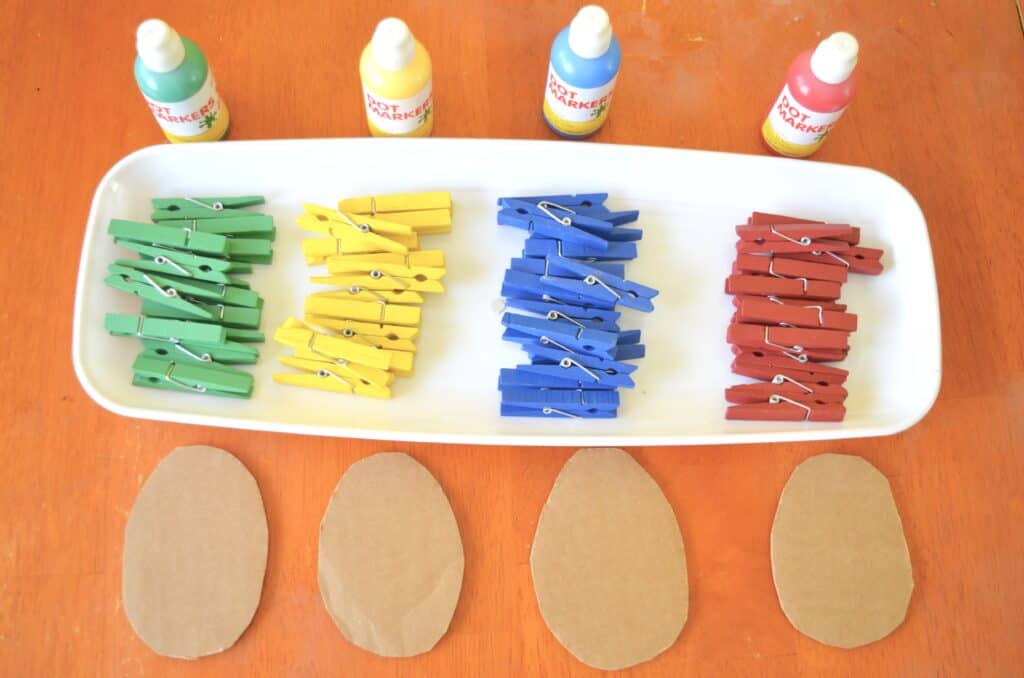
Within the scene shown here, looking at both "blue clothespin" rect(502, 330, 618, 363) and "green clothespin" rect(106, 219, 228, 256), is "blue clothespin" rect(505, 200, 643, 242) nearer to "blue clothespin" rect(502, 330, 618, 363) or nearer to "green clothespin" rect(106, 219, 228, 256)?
"blue clothespin" rect(502, 330, 618, 363)

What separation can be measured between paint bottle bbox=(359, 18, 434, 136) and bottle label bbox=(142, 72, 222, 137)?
178mm

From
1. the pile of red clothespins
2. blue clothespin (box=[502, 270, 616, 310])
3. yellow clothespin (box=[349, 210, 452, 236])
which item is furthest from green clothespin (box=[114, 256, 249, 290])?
the pile of red clothespins

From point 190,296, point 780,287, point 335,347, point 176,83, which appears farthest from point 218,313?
point 780,287

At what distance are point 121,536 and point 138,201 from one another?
1.27 ft

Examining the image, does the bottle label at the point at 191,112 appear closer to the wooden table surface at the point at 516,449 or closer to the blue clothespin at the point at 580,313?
the wooden table surface at the point at 516,449

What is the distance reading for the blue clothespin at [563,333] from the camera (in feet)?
2.82

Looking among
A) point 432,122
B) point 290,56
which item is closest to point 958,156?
point 432,122

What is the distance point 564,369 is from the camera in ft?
2.87

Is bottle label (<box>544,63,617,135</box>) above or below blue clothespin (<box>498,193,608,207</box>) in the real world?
above

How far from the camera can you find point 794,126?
907 millimetres

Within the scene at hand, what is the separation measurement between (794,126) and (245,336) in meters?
0.68

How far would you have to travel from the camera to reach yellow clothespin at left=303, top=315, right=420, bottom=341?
0.88 meters

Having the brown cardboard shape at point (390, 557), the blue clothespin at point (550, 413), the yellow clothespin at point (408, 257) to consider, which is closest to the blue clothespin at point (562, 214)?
the yellow clothespin at point (408, 257)

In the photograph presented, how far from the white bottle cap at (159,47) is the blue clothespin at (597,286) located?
452 millimetres
